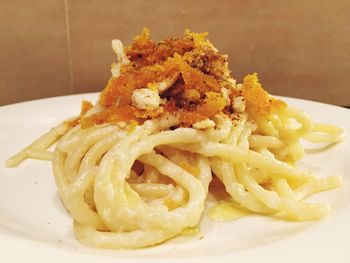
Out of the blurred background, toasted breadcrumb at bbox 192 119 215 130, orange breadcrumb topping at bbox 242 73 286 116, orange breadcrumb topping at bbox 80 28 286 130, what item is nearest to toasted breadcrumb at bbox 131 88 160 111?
orange breadcrumb topping at bbox 80 28 286 130

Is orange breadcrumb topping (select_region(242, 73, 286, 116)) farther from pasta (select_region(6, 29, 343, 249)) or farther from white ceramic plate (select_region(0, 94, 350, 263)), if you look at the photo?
white ceramic plate (select_region(0, 94, 350, 263))

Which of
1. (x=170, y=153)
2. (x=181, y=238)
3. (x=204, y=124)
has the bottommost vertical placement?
(x=181, y=238)

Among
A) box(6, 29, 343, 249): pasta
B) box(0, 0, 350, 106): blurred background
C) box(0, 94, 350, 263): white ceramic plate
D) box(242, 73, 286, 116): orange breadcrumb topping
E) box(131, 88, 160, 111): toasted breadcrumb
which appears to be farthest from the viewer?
box(0, 0, 350, 106): blurred background

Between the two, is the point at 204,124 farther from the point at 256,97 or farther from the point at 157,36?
the point at 157,36

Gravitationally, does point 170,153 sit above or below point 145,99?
below

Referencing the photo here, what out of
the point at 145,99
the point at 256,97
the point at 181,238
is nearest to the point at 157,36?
the point at 256,97

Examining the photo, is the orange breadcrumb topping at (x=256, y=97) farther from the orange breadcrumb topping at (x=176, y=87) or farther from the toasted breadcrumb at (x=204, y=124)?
the toasted breadcrumb at (x=204, y=124)

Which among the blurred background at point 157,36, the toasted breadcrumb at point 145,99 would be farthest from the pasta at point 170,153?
the blurred background at point 157,36
